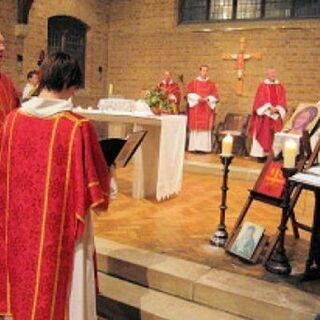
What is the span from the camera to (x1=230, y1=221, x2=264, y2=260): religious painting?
3.65m

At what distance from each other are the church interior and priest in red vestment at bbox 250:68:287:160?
30cm

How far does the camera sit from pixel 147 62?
11.1 metres

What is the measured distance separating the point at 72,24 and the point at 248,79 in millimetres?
3912

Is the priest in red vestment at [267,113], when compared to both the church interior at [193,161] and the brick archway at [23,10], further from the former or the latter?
the brick archway at [23,10]

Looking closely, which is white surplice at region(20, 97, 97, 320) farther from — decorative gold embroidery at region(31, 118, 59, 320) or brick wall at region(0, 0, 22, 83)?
brick wall at region(0, 0, 22, 83)

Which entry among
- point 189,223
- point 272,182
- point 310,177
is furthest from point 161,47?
point 310,177

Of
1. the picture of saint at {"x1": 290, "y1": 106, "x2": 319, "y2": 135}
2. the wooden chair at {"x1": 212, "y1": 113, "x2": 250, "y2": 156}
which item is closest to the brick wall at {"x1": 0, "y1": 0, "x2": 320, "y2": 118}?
the wooden chair at {"x1": 212, "y1": 113, "x2": 250, "y2": 156}

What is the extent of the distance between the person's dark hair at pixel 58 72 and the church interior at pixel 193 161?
0.84 m

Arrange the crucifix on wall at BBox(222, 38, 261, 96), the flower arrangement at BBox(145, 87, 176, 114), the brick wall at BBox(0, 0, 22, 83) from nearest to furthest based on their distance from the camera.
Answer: the flower arrangement at BBox(145, 87, 176, 114) < the brick wall at BBox(0, 0, 22, 83) < the crucifix on wall at BBox(222, 38, 261, 96)

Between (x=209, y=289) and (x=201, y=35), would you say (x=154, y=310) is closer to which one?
(x=209, y=289)

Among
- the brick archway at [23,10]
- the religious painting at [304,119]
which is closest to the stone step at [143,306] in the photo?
the religious painting at [304,119]

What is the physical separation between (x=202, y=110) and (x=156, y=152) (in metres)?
4.40

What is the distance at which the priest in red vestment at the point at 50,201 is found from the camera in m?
2.30

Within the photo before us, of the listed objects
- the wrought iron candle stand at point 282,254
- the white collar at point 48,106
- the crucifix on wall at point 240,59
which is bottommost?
the wrought iron candle stand at point 282,254
